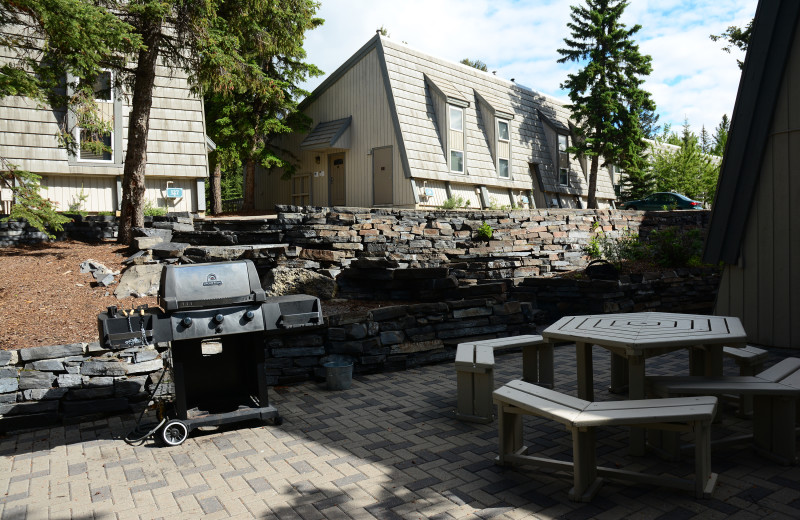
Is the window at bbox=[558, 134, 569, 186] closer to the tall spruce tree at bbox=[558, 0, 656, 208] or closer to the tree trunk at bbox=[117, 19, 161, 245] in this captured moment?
the tall spruce tree at bbox=[558, 0, 656, 208]

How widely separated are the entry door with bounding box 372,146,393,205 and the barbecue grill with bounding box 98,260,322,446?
12.1 metres

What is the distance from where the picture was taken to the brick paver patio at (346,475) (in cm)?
317

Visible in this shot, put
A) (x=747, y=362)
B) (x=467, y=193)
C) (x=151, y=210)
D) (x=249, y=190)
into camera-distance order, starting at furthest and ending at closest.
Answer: (x=249, y=190) < (x=467, y=193) < (x=151, y=210) < (x=747, y=362)

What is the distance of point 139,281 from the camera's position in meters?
7.45

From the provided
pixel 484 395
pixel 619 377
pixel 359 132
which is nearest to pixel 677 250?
pixel 619 377

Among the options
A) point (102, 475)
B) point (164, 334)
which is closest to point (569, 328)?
point (164, 334)

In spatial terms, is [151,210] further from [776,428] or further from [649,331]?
[776,428]

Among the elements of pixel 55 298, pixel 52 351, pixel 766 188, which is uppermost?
pixel 766 188

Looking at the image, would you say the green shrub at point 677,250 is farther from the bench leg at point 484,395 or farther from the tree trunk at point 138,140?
the tree trunk at point 138,140

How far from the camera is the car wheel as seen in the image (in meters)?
4.26

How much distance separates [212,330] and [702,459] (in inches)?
134

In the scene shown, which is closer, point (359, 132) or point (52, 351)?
point (52, 351)

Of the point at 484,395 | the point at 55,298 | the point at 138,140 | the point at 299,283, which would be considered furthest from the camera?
the point at 138,140

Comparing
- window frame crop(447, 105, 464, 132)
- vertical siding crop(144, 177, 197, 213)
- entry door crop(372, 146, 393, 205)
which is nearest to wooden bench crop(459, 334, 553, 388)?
vertical siding crop(144, 177, 197, 213)
